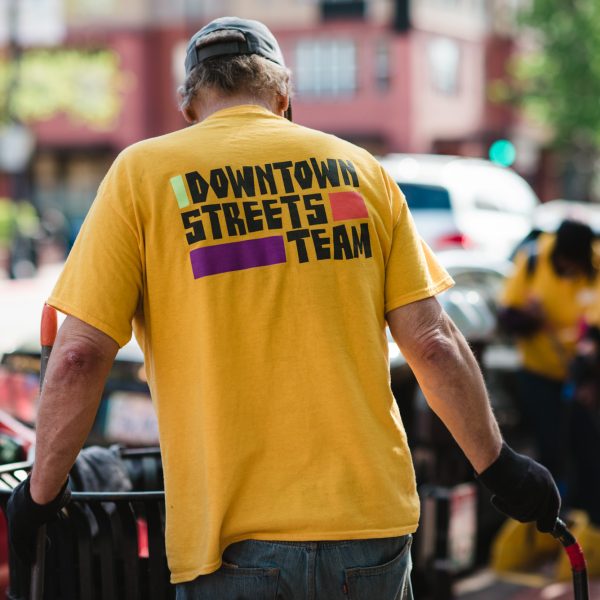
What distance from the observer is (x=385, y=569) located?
2.29 m

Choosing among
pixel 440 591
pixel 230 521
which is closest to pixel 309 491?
pixel 230 521

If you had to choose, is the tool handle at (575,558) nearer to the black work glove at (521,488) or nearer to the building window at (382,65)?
the black work glove at (521,488)

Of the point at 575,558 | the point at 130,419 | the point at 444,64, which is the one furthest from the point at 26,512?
the point at 444,64

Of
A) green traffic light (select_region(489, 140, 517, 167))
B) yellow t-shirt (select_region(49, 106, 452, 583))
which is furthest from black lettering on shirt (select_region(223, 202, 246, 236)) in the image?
green traffic light (select_region(489, 140, 517, 167))

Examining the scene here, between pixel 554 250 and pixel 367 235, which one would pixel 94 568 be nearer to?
pixel 367 235

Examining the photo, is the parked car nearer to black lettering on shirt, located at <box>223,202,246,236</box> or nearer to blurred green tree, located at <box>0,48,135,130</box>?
black lettering on shirt, located at <box>223,202,246,236</box>

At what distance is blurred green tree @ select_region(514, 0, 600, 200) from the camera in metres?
33.6

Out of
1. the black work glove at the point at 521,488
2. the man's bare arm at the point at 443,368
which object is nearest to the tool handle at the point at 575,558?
the black work glove at the point at 521,488

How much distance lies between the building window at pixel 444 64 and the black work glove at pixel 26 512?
36283 mm

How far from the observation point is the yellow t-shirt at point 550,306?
6008mm

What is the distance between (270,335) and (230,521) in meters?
0.36

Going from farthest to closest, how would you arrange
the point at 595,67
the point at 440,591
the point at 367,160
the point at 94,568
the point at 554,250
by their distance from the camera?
the point at 595,67
the point at 554,250
the point at 440,591
the point at 94,568
the point at 367,160

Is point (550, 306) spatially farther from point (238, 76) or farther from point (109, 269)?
point (109, 269)

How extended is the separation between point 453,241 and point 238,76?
1058cm
